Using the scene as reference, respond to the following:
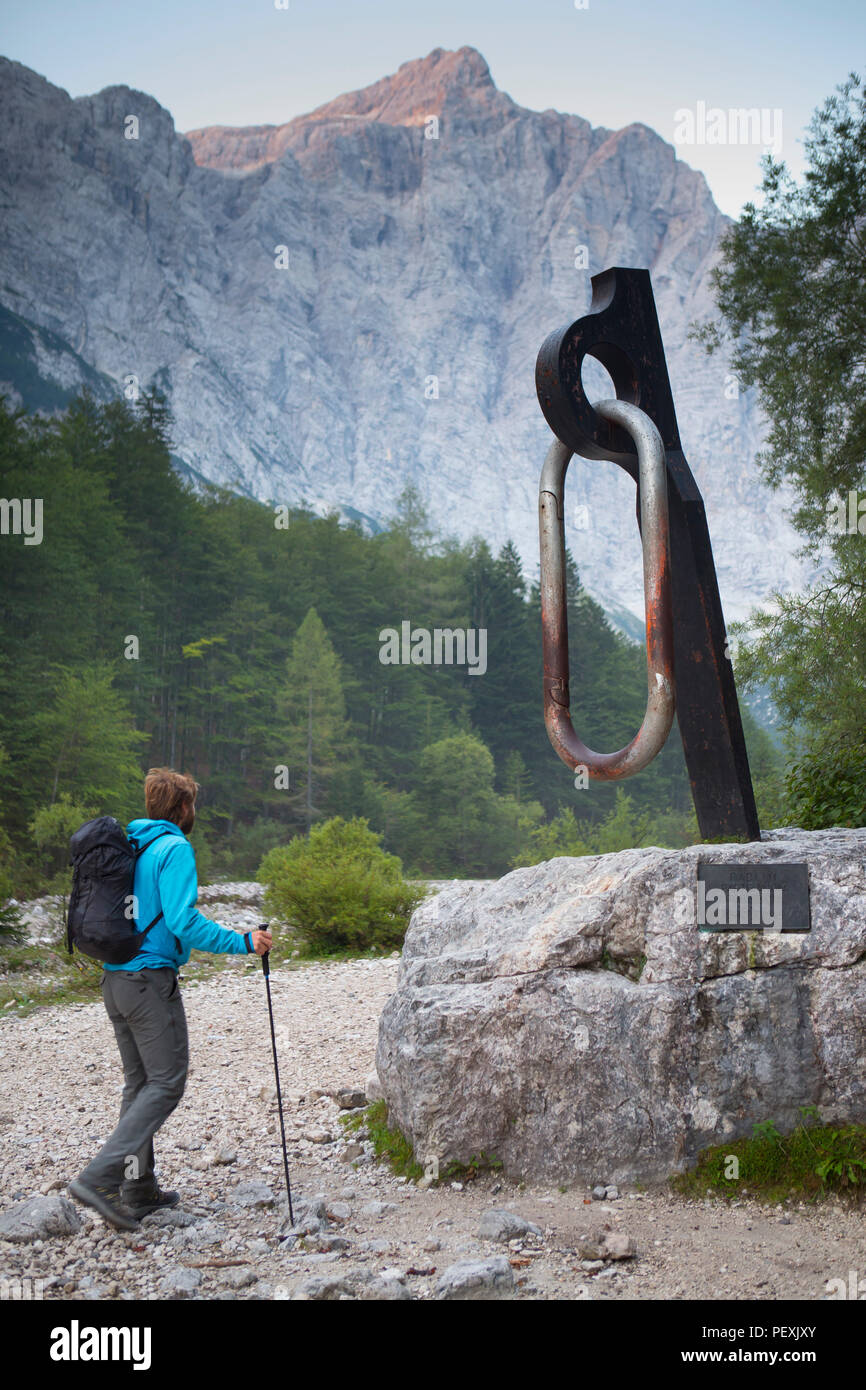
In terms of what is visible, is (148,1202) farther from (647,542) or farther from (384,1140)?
(647,542)

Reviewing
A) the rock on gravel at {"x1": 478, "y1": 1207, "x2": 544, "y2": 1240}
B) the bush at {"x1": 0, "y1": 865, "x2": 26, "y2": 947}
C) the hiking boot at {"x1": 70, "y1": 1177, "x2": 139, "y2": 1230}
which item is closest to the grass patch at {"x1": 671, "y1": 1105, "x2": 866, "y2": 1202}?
the rock on gravel at {"x1": 478, "y1": 1207, "x2": 544, "y2": 1240}

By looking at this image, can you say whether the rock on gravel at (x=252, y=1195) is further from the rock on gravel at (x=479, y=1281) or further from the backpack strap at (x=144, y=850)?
the backpack strap at (x=144, y=850)

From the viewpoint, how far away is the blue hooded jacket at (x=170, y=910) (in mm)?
4371

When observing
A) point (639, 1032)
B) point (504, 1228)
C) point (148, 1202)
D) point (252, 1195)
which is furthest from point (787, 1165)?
point (148, 1202)

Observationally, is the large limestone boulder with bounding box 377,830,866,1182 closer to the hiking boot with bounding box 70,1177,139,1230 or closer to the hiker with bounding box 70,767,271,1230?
the hiker with bounding box 70,767,271,1230

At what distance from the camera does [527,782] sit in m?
48.1

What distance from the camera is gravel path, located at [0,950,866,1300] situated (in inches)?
154

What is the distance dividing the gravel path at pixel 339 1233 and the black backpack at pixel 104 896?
1194 mm

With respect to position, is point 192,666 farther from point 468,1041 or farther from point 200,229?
point 200,229

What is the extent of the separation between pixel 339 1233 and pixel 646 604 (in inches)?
135

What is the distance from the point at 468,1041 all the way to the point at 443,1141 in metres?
0.49

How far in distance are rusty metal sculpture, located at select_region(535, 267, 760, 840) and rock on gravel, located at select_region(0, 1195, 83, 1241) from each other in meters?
3.25

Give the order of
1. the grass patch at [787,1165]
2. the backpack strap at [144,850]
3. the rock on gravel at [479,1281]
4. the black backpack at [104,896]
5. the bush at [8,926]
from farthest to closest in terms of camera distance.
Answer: the bush at [8,926], the grass patch at [787,1165], the backpack strap at [144,850], the black backpack at [104,896], the rock on gravel at [479,1281]

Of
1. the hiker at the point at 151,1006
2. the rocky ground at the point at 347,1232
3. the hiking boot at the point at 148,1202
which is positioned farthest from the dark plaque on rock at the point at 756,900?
the hiking boot at the point at 148,1202
